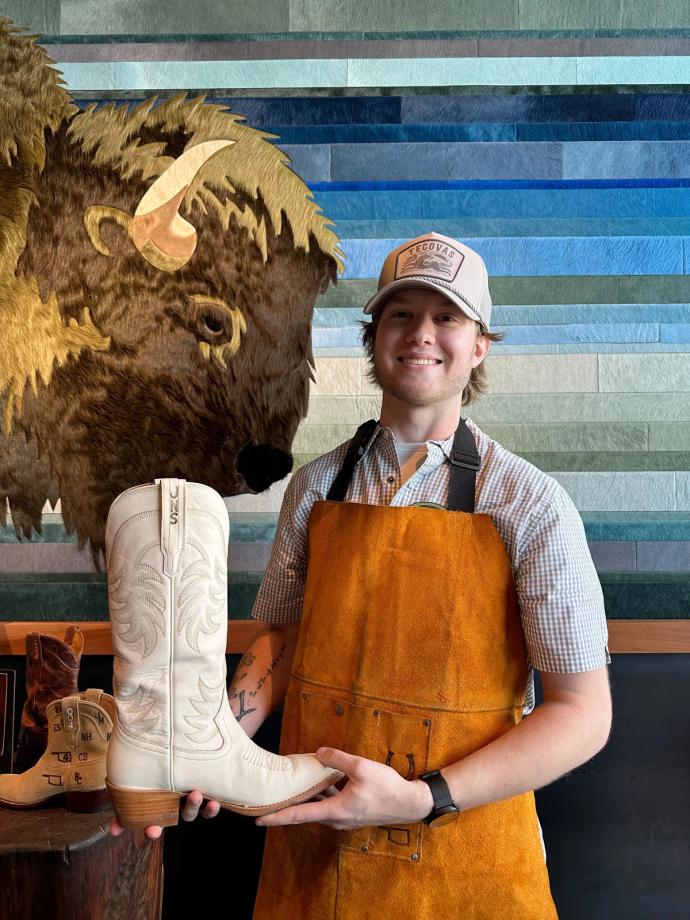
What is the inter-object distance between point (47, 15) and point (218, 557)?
177cm

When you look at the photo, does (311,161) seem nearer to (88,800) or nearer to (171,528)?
(171,528)

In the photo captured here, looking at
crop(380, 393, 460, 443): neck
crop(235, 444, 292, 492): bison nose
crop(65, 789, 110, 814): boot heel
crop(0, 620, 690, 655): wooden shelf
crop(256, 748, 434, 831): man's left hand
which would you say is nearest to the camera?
crop(256, 748, 434, 831): man's left hand

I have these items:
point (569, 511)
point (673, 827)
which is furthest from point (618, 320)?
point (673, 827)

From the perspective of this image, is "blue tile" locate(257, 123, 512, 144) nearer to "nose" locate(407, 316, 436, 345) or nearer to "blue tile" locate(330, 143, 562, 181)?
"blue tile" locate(330, 143, 562, 181)

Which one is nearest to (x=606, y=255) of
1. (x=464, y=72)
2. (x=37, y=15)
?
(x=464, y=72)

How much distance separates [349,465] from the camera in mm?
1515

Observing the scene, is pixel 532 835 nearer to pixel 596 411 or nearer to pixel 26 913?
pixel 26 913

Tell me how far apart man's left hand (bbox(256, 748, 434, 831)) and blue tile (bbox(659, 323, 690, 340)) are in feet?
4.66

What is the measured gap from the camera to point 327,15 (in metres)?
2.19

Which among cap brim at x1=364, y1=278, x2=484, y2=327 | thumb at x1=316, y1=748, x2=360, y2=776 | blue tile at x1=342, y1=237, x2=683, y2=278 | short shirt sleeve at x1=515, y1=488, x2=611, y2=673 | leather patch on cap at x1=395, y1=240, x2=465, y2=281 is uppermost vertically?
blue tile at x1=342, y1=237, x2=683, y2=278

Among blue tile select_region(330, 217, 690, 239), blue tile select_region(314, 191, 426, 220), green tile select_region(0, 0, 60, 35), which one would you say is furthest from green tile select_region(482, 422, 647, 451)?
green tile select_region(0, 0, 60, 35)

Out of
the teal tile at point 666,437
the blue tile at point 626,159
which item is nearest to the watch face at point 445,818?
the teal tile at point 666,437

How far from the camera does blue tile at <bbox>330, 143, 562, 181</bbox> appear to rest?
2.18m

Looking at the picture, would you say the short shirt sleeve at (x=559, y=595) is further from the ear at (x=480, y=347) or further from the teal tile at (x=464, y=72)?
the teal tile at (x=464, y=72)
